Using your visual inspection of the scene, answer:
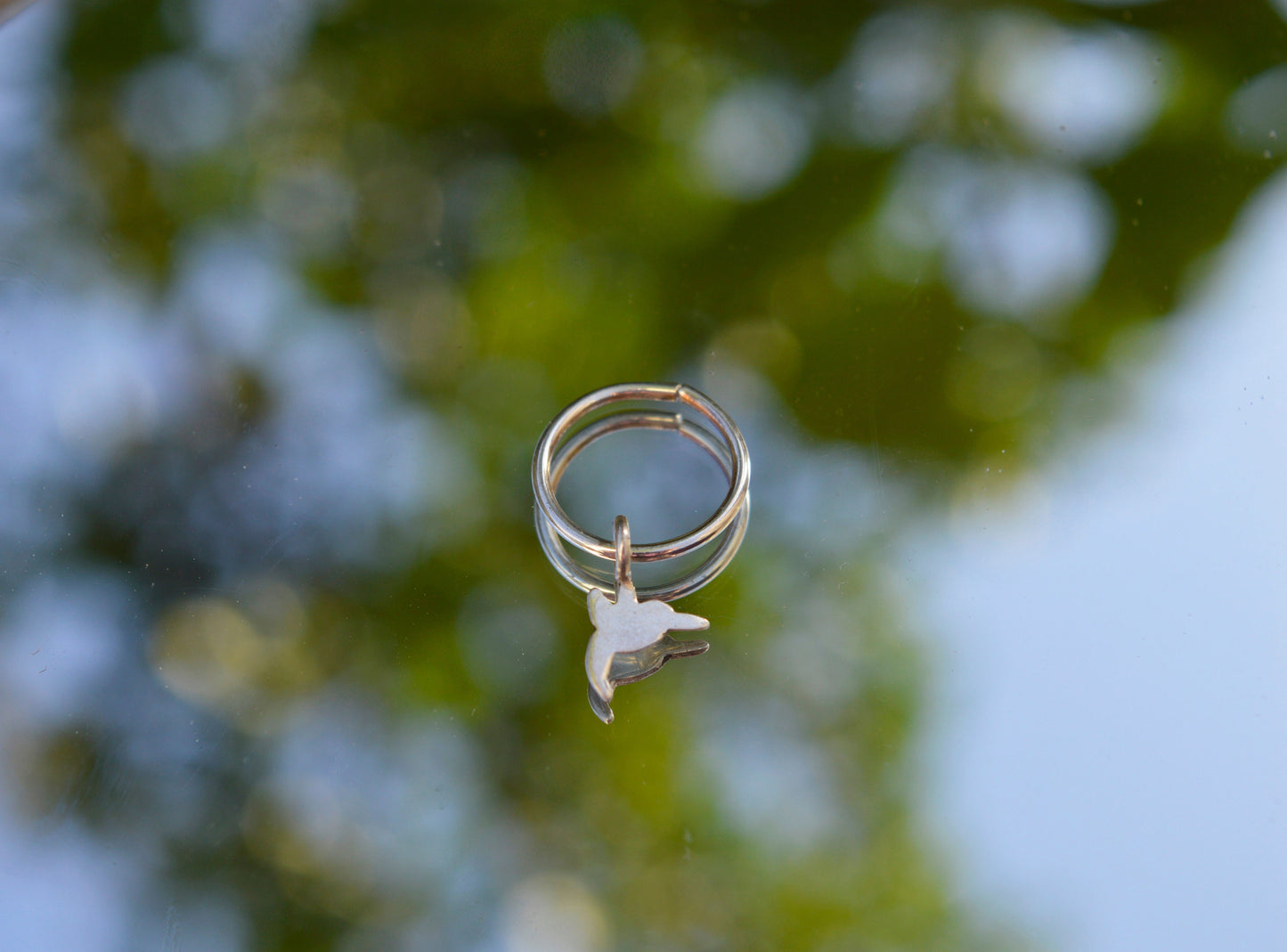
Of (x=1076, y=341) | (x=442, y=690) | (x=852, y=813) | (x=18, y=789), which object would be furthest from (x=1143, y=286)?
(x=18, y=789)

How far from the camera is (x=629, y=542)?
30.4 inches

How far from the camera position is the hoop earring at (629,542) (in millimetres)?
743

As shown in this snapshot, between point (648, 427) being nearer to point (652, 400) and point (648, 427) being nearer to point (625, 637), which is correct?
point (652, 400)

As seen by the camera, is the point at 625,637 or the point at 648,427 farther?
the point at 648,427

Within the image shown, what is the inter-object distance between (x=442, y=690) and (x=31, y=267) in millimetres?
557

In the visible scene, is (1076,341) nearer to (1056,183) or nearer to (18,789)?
(1056,183)

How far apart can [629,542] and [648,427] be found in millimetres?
147

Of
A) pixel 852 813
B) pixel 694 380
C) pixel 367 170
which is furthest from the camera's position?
pixel 367 170

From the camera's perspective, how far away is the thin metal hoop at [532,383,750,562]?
0.77m

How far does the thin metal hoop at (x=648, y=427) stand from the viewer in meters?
0.77

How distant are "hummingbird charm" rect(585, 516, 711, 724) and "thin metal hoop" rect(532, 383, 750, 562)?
1.0 inches

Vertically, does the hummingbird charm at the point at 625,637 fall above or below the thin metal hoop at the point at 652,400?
below

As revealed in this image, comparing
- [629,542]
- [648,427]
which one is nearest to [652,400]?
[648,427]

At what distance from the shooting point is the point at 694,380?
907 mm
